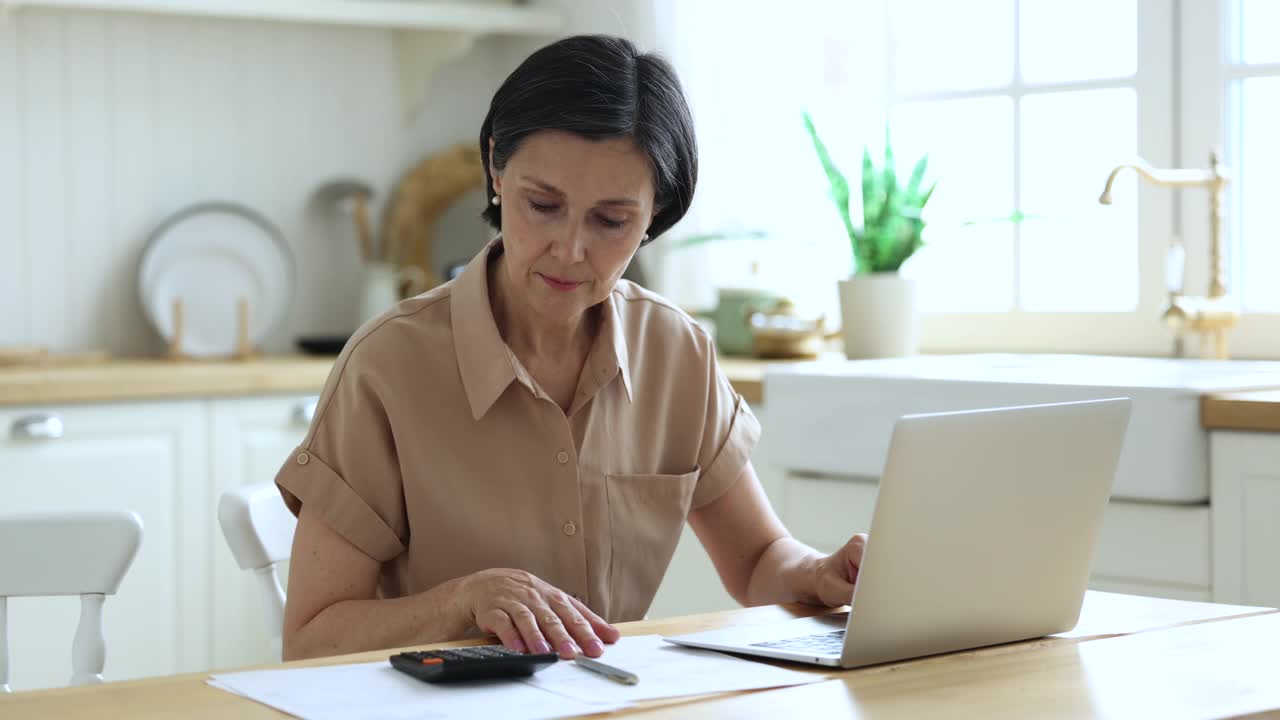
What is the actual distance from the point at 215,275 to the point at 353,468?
2.11 metres

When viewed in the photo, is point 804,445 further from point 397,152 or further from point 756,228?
point 397,152

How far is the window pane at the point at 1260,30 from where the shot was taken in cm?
268

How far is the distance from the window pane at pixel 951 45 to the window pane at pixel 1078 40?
44mm

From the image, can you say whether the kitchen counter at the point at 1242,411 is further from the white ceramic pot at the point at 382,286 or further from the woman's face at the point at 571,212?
the white ceramic pot at the point at 382,286

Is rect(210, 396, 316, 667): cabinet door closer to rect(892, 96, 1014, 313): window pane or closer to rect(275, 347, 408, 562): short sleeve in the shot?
rect(892, 96, 1014, 313): window pane

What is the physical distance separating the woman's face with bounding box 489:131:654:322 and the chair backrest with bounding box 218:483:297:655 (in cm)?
40

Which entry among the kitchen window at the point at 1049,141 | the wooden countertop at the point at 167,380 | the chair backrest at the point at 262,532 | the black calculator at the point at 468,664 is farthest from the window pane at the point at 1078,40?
the black calculator at the point at 468,664

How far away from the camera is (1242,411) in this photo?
199 centimetres

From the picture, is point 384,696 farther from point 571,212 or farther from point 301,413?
point 301,413

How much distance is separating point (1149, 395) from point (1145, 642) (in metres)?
0.89

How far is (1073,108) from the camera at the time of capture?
293cm

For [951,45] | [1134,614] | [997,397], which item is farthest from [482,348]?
[951,45]

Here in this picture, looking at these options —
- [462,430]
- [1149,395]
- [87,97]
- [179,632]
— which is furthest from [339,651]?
[87,97]

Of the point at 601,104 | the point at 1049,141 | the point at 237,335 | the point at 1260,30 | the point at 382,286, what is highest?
the point at 1260,30
